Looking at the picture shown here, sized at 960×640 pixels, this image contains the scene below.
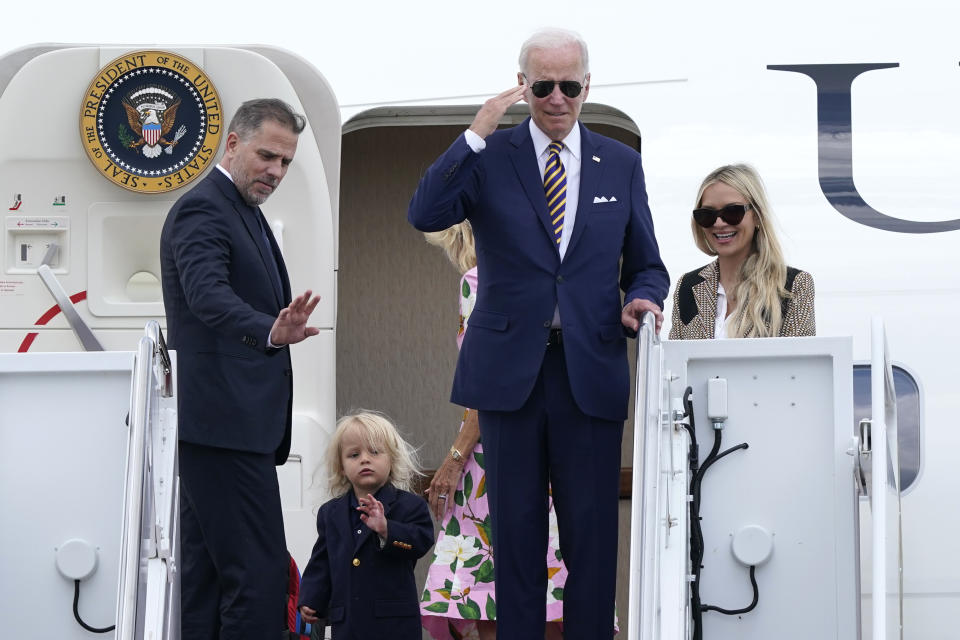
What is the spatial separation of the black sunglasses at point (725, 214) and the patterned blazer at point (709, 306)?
0.16 metres

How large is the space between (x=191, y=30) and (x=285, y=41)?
343 mm

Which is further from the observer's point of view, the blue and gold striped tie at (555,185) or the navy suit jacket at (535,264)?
the blue and gold striped tie at (555,185)

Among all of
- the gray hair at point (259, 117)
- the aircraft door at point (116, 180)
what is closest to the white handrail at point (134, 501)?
the gray hair at point (259, 117)

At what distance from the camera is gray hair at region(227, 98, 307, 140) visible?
3.94 metres

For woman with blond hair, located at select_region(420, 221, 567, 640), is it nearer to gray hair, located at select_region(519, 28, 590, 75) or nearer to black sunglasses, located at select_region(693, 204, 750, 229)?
black sunglasses, located at select_region(693, 204, 750, 229)

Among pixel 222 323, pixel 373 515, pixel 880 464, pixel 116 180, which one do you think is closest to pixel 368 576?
pixel 373 515

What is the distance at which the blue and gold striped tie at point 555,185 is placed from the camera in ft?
12.2

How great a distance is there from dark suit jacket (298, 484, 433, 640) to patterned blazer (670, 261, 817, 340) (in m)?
0.92

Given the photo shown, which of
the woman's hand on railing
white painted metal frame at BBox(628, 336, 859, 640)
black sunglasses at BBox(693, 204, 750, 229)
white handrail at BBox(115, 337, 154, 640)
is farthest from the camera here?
black sunglasses at BBox(693, 204, 750, 229)

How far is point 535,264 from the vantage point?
3664mm

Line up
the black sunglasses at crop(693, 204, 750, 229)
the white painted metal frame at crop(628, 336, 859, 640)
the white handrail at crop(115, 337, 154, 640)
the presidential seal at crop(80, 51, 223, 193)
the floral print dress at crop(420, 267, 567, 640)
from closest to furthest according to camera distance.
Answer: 1. the white handrail at crop(115, 337, 154, 640)
2. the white painted metal frame at crop(628, 336, 859, 640)
3. the black sunglasses at crop(693, 204, 750, 229)
4. the floral print dress at crop(420, 267, 567, 640)
5. the presidential seal at crop(80, 51, 223, 193)

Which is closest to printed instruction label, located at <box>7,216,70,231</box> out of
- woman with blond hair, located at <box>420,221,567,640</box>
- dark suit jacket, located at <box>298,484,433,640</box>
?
woman with blond hair, located at <box>420,221,567,640</box>

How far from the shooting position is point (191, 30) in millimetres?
5418

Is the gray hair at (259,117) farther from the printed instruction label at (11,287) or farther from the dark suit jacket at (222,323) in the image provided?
the printed instruction label at (11,287)
